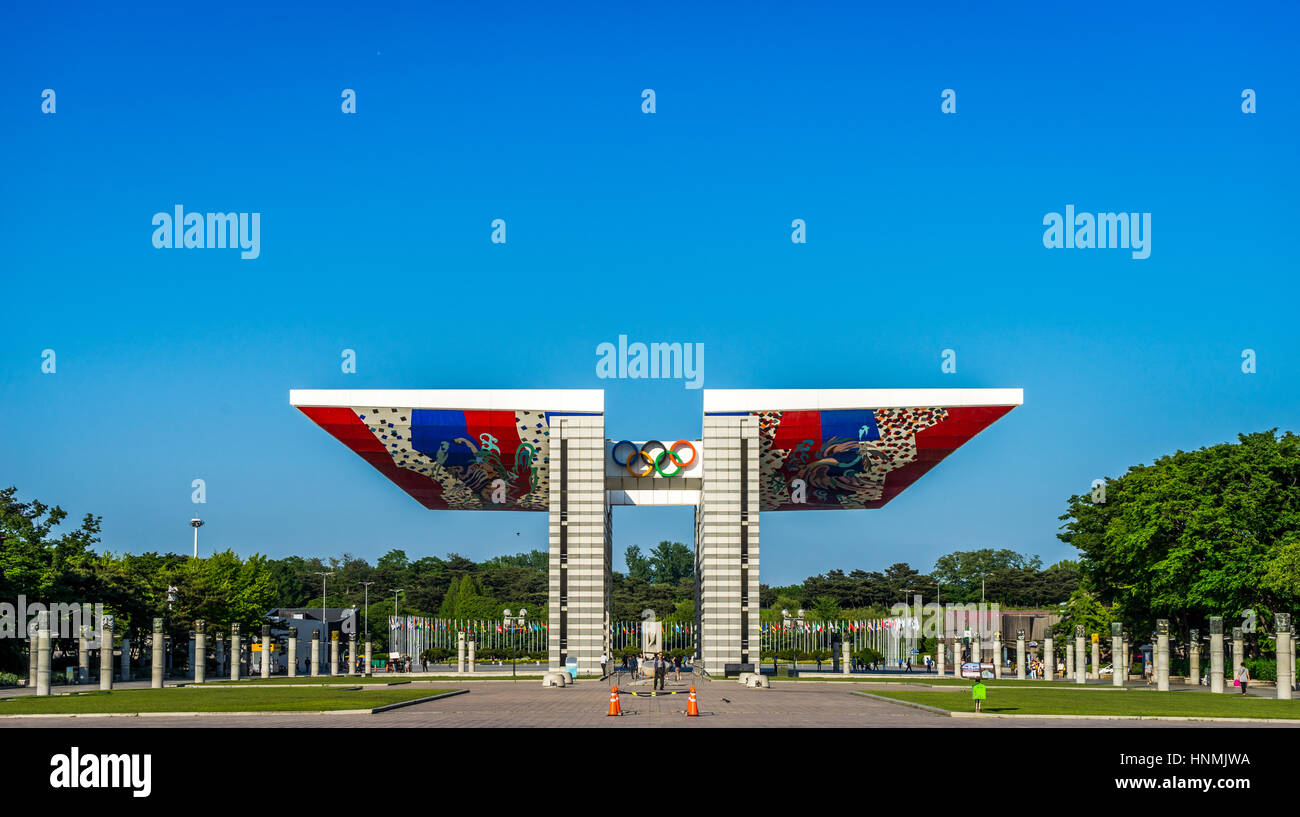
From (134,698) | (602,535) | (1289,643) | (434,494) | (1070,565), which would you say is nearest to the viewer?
(134,698)

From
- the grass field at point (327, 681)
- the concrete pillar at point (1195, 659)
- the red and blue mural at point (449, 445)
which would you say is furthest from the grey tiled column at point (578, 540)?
the concrete pillar at point (1195, 659)

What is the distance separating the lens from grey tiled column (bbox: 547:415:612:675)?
72875mm

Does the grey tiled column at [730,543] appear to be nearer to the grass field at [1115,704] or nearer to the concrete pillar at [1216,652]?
the grass field at [1115,704]

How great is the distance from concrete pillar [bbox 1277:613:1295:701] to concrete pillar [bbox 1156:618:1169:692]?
7.35m

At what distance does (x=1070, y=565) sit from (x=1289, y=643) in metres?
115

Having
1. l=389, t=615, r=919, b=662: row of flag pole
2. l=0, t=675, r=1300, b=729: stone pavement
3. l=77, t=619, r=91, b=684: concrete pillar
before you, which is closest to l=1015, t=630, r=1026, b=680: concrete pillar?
l=389, t=615, r=919, b=662: row of flag pole

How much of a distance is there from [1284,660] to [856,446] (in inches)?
1116

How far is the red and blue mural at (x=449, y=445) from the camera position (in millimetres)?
69062

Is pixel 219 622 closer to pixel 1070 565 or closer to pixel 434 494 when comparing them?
pixel 434 494

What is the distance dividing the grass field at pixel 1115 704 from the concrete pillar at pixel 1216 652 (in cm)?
229

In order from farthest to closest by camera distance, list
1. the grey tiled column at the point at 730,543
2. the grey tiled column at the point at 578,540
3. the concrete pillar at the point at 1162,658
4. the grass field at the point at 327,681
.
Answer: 1. the grey tiled column at the point at 578,540
2. the grey tiled column at the point at 730,543
3. the grass field at the point at 327,681
4. the concrete pillar at the point at 1162,658
